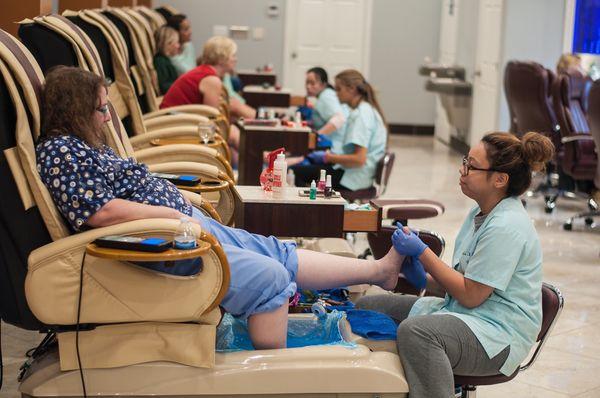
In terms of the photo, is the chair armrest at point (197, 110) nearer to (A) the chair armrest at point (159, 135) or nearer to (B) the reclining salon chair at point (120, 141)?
(A) the chair armrest at point (159, 135)

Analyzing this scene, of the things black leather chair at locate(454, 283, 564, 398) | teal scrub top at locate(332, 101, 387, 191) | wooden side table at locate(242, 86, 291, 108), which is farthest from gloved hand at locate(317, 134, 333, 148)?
black leather chair at locate(454, 283, 564, 398)

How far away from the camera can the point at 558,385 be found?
165 inches

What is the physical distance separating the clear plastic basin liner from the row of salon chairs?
4.41 m

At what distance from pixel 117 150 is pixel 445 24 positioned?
9.88 metres

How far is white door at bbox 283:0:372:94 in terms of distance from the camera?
1318 cm

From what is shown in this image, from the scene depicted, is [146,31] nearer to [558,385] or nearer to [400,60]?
[558,385]

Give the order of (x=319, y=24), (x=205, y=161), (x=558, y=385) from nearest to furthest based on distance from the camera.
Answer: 1. (x=558, y=385)
2. (x=205, y=161)
3. (x=319, y=24)

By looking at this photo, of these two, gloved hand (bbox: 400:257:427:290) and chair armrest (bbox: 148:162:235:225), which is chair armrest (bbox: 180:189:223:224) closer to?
chair armrest (bbox: 148:162:235:225)

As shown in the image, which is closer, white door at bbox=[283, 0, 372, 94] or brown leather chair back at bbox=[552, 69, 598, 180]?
brown leather chair back at bbox=[552, 69, 598, 180]

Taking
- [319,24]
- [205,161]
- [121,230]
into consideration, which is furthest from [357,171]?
[319,24]

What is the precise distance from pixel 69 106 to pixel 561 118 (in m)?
5.48

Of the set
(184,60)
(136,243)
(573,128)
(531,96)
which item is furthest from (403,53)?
(136,243)

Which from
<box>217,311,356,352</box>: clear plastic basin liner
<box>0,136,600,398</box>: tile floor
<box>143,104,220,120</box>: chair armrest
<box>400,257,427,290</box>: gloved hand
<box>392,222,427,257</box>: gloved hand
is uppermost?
<box>143,104,220,120</box>: chair armrest

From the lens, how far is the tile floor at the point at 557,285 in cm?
414
